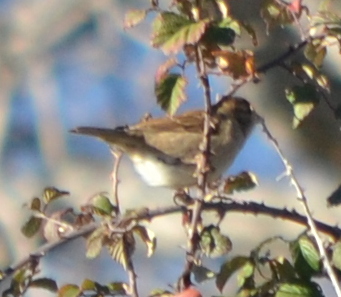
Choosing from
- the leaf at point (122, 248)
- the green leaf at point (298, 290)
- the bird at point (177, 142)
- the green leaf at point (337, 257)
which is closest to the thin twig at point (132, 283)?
the leaf at point (122, 248)

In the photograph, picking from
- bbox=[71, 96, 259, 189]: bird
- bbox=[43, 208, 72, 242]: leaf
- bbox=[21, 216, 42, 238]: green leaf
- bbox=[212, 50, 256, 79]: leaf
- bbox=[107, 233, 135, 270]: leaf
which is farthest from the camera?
bbox=[71, 96, 259, 189]: bird

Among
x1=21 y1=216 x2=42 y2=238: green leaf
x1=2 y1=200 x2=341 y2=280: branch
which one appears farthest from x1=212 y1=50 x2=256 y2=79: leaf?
x1=21 y1=216 x2=42 y2=238: green leaf

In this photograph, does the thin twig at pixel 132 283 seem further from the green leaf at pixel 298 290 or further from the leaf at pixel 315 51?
the leaf at pixel 315 51

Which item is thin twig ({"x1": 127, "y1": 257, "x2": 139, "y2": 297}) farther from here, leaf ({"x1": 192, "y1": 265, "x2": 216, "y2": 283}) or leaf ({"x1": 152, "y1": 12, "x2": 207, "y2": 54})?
leaf ({"x1": 152, "y1": 12, "x2": 207, "y2": 54})

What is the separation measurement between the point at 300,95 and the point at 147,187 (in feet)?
8.34

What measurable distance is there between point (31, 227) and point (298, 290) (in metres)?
0.64

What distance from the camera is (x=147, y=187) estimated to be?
4852 millimetres

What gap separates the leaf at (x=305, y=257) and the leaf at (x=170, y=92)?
0.38 m

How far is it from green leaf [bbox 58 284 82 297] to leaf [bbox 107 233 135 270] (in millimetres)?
114

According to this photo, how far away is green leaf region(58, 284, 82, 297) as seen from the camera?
2285 millimetres

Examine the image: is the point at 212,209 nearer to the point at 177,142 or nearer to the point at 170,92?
the point at 170,92

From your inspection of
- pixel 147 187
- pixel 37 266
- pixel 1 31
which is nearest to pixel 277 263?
pixel 37 266

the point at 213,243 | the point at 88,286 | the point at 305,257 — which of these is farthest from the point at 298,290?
the point at 88,286

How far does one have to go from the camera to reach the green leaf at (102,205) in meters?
2.35
